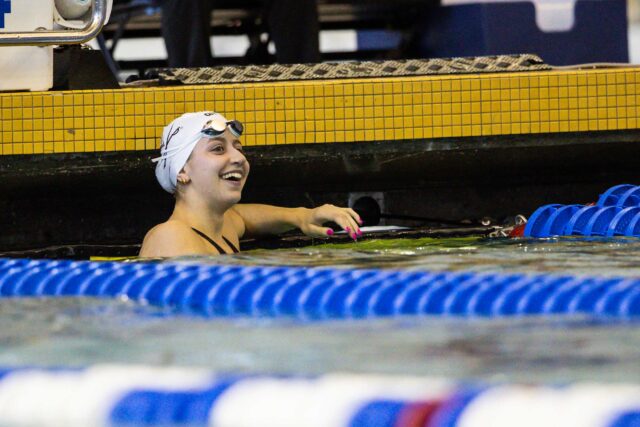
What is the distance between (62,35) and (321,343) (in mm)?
2247

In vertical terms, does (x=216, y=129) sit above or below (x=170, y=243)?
above

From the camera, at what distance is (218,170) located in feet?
13.2

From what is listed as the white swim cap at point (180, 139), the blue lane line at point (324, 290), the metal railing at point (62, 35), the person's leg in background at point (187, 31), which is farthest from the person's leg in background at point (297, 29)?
the blue lane line at point (324, 290)

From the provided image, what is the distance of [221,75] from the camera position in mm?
4621

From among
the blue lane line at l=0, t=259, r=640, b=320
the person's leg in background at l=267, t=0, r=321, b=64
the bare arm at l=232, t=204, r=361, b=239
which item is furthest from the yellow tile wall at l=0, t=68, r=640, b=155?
the person's leg in background at l=267, t=0, r=321, b=64

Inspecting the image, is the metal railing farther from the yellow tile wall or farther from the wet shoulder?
the wet shoulder

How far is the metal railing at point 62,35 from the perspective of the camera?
3.93 meters

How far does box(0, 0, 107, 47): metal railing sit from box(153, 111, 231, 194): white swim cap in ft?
1.36

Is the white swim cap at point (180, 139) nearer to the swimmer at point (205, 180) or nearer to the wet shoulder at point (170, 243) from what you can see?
the swimmer at point (205, 180)

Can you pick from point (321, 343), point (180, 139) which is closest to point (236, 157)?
point (180, 139)

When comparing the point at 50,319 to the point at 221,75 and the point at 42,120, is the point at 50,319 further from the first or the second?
the point at 221,75

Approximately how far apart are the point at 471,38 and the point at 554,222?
270 cm

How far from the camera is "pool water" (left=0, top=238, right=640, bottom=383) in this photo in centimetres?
177

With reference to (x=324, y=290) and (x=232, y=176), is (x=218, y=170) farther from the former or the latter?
(x=324, y=290)
